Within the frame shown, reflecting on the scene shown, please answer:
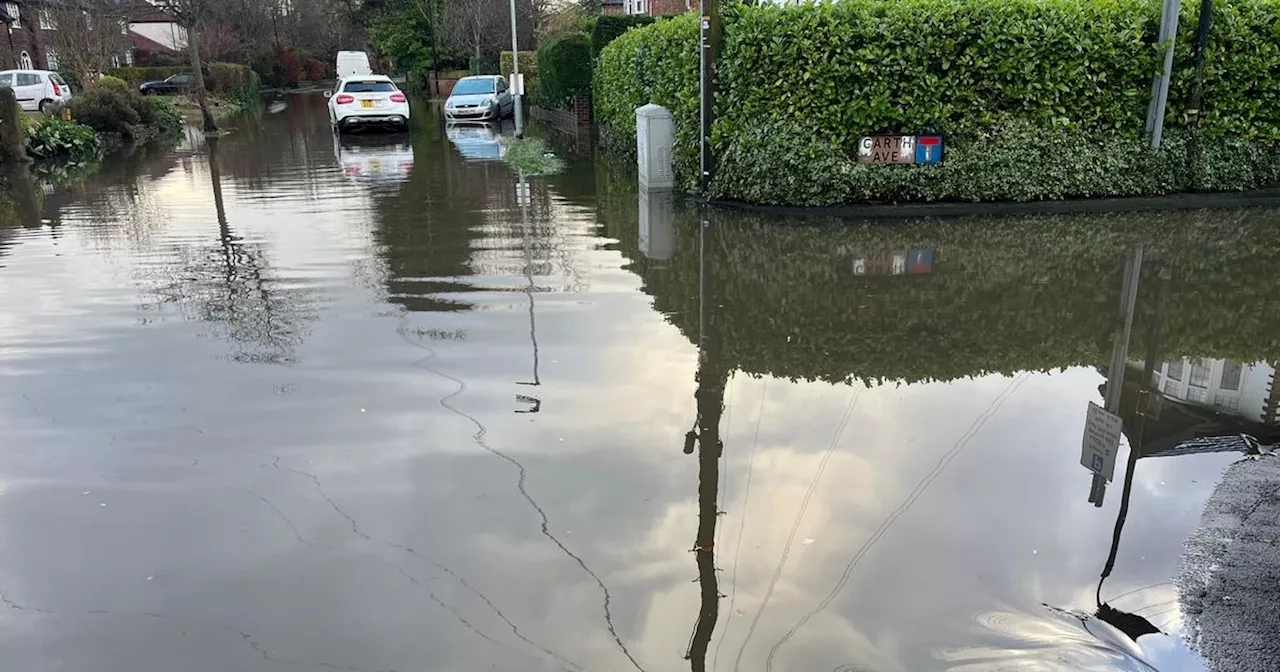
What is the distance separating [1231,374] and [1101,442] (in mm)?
1813

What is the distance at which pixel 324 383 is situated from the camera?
17.8 feet

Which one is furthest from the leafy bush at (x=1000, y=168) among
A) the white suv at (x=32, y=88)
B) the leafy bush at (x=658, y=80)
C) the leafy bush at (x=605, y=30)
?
the white suv at (x=32, y=88)

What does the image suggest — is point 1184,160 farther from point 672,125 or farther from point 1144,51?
point 672,125

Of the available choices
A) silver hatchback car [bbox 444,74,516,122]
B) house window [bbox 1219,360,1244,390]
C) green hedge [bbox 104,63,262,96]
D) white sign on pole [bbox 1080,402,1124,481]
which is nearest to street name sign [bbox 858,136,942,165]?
house window [bbox 1219,360,1244,390]

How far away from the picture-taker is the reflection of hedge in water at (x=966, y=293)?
5848mm

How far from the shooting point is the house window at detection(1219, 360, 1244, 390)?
532cm

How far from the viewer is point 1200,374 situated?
18.0 feet

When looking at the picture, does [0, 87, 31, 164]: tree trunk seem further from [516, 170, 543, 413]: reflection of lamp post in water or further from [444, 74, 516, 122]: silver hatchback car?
[444, 74, 516, 122]: silver hatchback car

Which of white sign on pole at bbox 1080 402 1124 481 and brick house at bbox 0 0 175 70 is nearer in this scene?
white sign on pole at bbox 1080 402 1124 481

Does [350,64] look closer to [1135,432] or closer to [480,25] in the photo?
[480,25]

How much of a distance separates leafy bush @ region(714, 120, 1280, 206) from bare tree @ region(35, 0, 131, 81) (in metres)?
26.1

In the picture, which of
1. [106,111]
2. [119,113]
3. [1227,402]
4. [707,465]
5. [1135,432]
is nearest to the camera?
[707,465]

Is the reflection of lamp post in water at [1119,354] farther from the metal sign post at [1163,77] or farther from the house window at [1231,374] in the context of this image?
the metal sign post at [1163,77]

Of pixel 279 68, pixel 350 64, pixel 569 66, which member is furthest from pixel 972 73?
pixel 279 68
